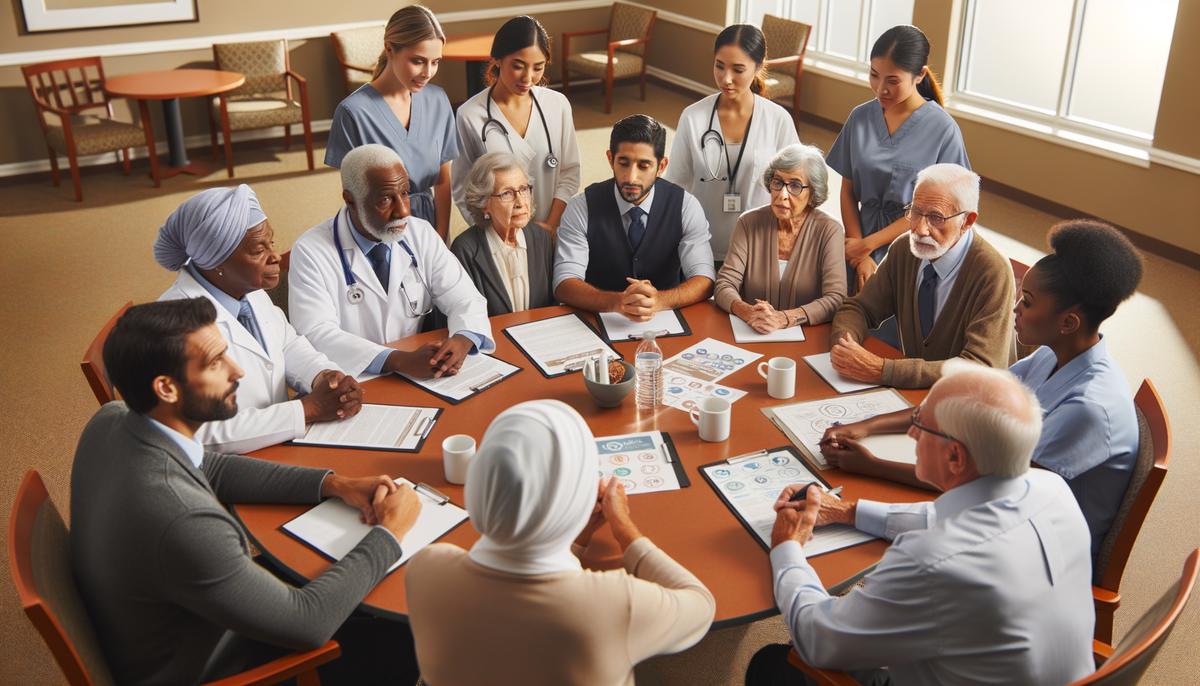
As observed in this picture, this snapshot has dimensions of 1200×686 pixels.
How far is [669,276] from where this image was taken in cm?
402

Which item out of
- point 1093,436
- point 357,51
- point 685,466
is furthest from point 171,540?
point 357,51

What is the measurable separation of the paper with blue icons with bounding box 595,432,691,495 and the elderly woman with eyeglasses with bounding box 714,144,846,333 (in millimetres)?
968

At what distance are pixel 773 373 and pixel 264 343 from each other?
1519mm

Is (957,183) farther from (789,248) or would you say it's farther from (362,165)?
(362,165)

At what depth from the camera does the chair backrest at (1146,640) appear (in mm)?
1817

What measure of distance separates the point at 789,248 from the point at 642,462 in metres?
1.39

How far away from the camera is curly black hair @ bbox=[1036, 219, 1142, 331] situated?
2529 millimetres

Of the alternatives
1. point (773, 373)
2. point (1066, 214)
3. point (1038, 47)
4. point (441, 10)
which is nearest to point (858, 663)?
point (773, 373)

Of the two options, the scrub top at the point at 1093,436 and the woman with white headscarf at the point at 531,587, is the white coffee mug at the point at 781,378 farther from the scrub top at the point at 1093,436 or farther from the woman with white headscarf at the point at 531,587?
the woman with white headscarf at the point at 531,587

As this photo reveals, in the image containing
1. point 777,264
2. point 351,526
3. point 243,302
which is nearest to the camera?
point 351,526

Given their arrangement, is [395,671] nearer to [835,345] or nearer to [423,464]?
[423,464]

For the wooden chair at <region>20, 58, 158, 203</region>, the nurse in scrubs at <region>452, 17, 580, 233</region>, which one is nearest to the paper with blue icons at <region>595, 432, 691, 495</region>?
the nurse in scrubs at <region>452, 17, 580, 233</region>

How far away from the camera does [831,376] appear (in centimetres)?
310

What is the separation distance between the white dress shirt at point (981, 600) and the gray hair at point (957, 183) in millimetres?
1399
